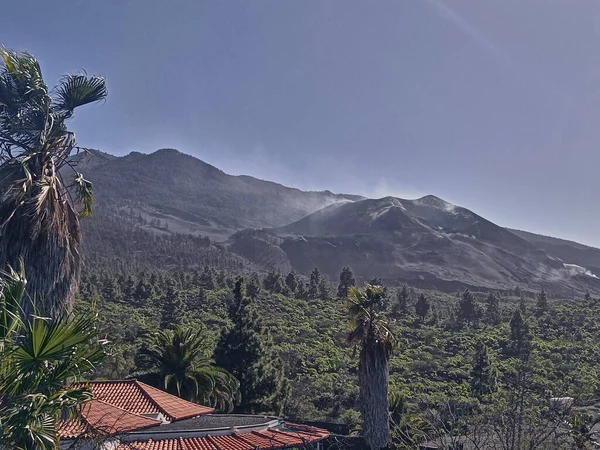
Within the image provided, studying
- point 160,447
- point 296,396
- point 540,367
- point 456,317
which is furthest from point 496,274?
point 160,447

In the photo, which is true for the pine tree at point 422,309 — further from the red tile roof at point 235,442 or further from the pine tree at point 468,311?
the red tile roof at point 235,442

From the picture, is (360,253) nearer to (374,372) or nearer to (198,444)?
(374,372)

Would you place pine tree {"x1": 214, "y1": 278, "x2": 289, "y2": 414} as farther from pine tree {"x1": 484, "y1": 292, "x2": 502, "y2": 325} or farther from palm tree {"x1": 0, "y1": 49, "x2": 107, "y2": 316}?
pine tree {"x1": 484, "y1": 292, "x2": 502, "y2": 325}

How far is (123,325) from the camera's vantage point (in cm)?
3425

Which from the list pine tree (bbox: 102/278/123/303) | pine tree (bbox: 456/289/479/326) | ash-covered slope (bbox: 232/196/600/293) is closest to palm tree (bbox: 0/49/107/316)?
pine tree (bbox: 102/278/123/303)

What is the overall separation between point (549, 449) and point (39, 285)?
7.53 metres

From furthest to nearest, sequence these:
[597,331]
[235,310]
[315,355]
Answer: [597,331], [315,355], [235,310]

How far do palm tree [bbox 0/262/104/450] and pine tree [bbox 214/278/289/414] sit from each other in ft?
66.0

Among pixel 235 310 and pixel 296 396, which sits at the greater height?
pixel 235 310

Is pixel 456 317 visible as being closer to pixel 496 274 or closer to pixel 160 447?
pixel 160 447

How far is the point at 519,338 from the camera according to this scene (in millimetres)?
39156

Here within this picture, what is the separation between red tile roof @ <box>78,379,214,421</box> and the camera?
13758mm

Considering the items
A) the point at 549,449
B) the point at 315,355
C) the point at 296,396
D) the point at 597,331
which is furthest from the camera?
the point at 597,331

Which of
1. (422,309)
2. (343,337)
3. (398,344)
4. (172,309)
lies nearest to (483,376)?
(398,344)
